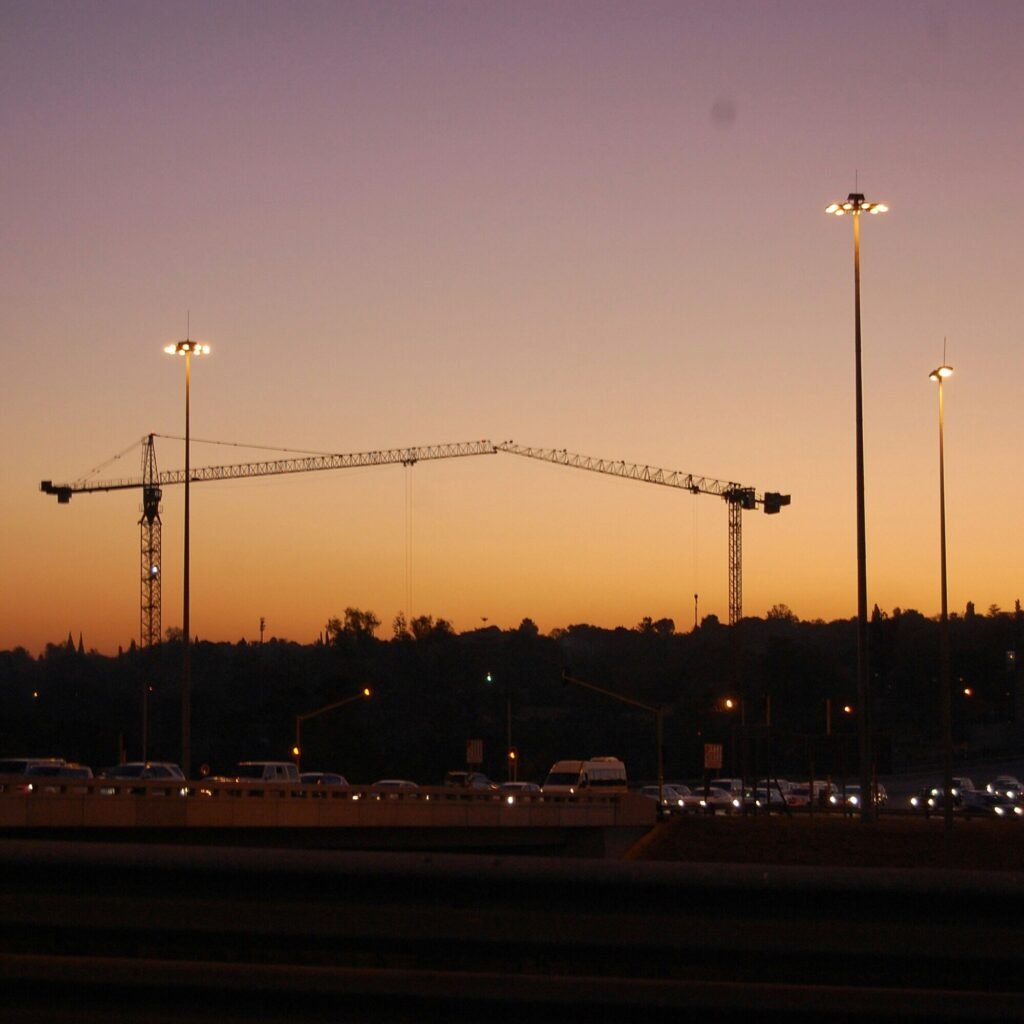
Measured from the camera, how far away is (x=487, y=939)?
223 inches

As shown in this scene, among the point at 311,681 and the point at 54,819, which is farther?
the point at 311,681

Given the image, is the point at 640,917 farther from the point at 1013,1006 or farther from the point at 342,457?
the point at 342,457

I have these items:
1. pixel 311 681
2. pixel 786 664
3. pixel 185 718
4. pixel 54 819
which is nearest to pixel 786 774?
pixel 786 664

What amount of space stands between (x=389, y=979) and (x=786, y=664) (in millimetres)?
174105

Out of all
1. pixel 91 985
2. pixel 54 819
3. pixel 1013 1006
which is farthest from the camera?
pixel 54 819

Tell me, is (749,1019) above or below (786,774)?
above

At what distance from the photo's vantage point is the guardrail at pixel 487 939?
17.8ft

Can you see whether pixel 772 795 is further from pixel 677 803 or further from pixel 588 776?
pixel 588 776

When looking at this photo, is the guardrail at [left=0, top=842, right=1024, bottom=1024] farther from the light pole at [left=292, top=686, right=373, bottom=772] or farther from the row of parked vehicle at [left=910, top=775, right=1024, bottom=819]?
the light pole at [left=292, top=686, right=373, bottom=772]

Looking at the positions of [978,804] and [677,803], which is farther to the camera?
[677,803]

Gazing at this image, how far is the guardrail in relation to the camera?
5434mm

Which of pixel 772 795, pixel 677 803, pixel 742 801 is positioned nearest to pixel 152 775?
pixel 677 803

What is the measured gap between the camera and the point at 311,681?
17725 centimetres

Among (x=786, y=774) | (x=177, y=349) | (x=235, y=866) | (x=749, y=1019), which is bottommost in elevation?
(x=786, y=774)
